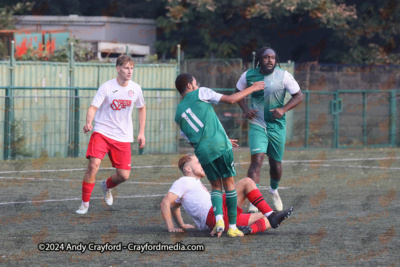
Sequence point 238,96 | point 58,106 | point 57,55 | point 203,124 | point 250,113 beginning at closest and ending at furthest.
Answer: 1. point 238,96
2. point 203,124
3. point 250,113
4. point 58,106
5. point 57,55

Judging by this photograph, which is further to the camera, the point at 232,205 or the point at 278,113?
the point at 278,113

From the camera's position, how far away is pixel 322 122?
80.0ft

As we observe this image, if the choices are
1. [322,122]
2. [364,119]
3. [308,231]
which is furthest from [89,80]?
[308,231]

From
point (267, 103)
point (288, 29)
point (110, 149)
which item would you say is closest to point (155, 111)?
point (288, 29)

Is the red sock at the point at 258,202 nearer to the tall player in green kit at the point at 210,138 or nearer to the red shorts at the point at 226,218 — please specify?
the red shorts at the point at 226,218

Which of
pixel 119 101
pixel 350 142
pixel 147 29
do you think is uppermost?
pixel 147 29

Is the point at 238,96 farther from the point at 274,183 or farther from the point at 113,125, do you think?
the point at 274,183

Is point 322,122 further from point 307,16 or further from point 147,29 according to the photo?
point 147,29

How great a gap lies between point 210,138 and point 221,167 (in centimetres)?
34

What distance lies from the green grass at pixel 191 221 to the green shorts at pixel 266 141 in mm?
835

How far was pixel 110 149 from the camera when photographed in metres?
10.6

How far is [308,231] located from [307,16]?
20.8 meters

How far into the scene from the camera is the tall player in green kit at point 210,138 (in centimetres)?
812

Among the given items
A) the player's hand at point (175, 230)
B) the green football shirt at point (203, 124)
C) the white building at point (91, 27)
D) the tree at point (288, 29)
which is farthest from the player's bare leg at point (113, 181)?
the tree at point (288, 29)
